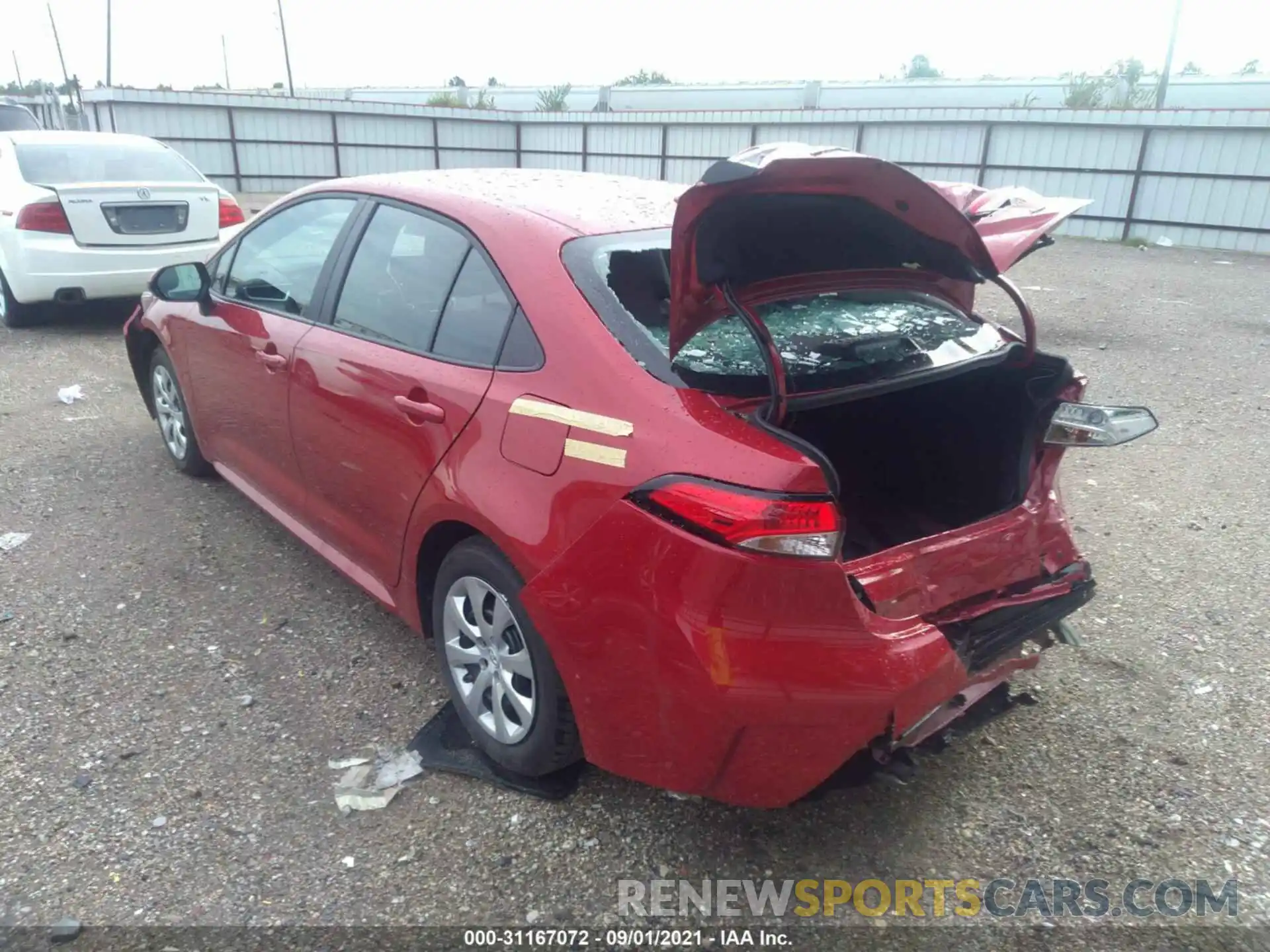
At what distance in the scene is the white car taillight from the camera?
8.29 ft

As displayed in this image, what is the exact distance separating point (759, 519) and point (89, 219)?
713 cm

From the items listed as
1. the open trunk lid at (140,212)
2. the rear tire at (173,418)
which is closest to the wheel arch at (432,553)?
the rear tire at (173,418)

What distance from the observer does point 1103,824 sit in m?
2.54

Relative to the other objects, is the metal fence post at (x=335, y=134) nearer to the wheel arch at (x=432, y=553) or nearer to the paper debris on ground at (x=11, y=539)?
the paper debris on ground at (x=11, y=539)

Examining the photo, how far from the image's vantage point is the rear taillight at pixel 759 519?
192 cm

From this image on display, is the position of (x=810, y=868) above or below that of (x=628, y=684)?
below

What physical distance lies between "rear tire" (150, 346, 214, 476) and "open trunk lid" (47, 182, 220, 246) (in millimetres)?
3106

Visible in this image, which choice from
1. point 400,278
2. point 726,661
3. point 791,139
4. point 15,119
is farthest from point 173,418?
point 791,139

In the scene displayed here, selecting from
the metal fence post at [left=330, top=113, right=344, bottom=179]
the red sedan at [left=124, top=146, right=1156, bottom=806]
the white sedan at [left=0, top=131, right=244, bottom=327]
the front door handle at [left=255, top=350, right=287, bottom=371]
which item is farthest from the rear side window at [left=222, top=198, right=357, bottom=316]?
the metal fence post at [left=330, top=113, right=344, bottom=179]

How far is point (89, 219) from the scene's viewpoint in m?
7.07

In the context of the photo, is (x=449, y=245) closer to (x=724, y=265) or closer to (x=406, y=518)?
(x=406, y=518)

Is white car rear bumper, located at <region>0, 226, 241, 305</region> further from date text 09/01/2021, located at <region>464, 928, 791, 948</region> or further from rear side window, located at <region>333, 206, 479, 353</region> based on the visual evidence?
date text 09/01/2021, located at <region>464, 928, 791, 948</region>

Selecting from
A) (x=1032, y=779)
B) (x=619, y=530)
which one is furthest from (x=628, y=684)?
(x=1032, y=779)

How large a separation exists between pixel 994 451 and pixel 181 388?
3619 millimetres
